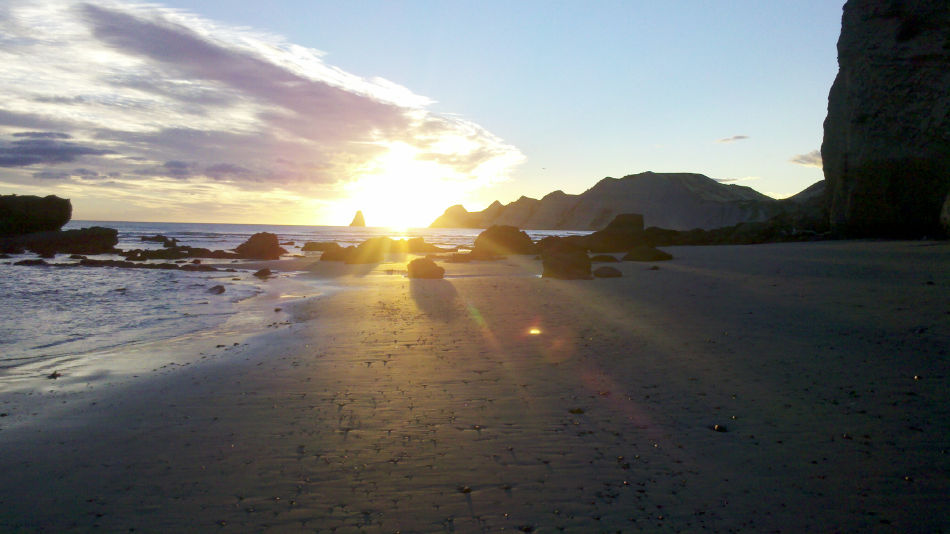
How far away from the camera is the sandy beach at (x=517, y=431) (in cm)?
370

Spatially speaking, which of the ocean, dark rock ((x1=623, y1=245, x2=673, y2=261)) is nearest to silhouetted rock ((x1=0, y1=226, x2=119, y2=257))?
the ocean

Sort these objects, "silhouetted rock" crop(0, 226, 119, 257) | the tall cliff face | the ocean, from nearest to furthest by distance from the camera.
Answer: the ocean < the tall cliff face < "silhouetted rock" crop(0, 226, 119, 257)

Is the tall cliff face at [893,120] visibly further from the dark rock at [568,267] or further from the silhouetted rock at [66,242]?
the silhouetted rock at [66,242]

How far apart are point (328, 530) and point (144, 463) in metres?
2.17

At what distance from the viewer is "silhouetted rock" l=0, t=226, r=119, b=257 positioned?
41.3 metres

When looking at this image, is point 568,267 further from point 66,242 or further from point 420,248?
point 66,242

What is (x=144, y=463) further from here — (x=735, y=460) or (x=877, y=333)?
(x=877, y=333)

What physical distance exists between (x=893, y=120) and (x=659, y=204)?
109615mm

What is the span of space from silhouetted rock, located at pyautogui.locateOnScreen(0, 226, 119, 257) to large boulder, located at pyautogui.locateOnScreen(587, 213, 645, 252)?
39.2 metres

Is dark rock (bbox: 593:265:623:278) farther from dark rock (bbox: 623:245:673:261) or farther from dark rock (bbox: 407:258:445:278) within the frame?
dark rock (bbox: 623:245:673:261)

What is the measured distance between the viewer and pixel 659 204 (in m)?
131

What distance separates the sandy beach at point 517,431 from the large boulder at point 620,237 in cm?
2451

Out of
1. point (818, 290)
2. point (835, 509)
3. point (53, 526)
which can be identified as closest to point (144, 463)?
point (53, 526)

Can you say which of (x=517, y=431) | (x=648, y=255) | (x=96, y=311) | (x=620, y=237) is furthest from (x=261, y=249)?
(x=517, y=431)
